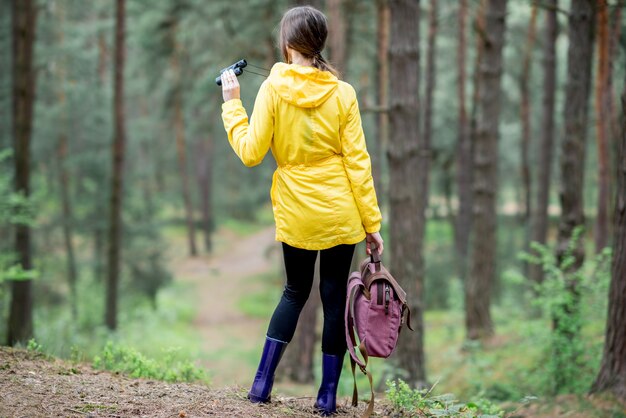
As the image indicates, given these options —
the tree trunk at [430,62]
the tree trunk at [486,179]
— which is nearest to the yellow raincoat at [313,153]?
the tree trunk at [486,179]

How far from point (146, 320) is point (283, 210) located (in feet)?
Answer: 54.0

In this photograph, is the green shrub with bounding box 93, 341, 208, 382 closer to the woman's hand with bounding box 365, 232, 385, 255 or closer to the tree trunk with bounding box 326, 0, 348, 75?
the woman's hand with bounding box 365, 232, 385, 255

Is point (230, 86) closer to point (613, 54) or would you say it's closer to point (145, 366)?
point (145, 366)

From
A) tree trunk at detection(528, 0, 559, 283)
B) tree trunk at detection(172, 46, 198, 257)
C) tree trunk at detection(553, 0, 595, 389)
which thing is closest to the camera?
tree trunk at detection(553, 0, 595, 389)

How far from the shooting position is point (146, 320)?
754 inches

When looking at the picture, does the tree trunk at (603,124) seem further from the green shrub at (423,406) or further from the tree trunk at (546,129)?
the green shrub at (423,406)

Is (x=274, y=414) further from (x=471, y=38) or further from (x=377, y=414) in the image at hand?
(x=471, y=38)

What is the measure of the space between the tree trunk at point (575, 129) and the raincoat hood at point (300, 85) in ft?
17.8

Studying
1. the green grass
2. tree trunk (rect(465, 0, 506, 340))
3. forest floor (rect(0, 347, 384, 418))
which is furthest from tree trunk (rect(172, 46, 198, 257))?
forest floor (rect(0, 347, 384, 418))

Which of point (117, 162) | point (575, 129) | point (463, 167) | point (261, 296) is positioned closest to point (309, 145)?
point (575, 129)

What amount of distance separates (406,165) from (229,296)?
18161 mm

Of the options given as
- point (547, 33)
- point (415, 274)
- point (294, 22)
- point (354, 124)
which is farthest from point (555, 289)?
point (547, 33)

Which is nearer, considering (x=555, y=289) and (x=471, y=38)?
(x=555, y=289)

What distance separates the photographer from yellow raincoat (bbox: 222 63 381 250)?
12.2 ft
